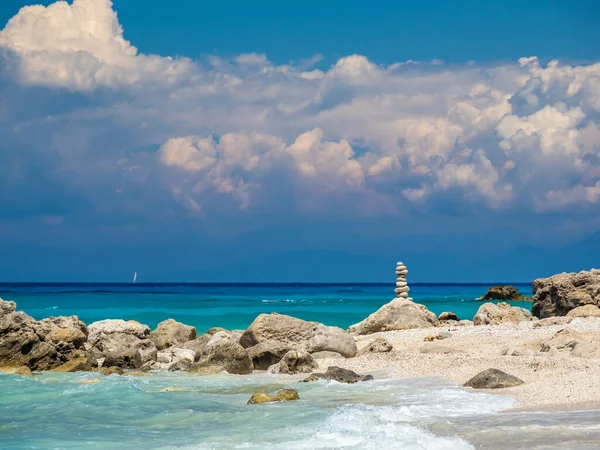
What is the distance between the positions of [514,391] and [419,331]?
9837mm

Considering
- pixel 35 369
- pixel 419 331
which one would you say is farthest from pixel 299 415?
pixel 419 331

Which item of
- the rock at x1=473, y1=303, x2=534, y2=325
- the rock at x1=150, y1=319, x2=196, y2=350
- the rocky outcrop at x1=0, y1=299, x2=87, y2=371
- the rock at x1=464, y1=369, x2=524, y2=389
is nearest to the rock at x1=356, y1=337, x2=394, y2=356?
the rock at x1=464, y1=369, x2=524, y2=389

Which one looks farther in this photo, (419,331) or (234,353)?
(419,331)

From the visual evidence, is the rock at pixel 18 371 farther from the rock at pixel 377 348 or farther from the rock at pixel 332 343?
the rock at pixel 377 348

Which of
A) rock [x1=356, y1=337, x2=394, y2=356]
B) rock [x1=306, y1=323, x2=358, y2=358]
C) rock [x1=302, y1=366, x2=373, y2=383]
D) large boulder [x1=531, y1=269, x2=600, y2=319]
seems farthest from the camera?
large boulder [x1=531, y1=269, x2=600, y2=319]

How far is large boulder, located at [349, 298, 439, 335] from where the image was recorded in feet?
80.3

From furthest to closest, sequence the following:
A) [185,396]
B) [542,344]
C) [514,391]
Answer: [542,344]
[185,396]
[514,391]

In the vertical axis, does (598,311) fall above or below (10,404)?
above

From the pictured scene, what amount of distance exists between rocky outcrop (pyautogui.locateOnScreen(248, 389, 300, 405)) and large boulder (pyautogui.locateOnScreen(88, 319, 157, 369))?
6898mm

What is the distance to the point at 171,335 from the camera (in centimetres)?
2333

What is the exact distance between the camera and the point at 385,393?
13328mm

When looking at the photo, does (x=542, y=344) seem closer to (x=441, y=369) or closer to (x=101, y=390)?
(x=441, y=369)

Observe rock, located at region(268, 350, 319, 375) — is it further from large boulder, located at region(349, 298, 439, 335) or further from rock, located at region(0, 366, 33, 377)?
large boulder, located at region(349, 298, 439, 335)

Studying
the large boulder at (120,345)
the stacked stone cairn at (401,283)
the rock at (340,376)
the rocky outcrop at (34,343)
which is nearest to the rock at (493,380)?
the rock at (340,376)
